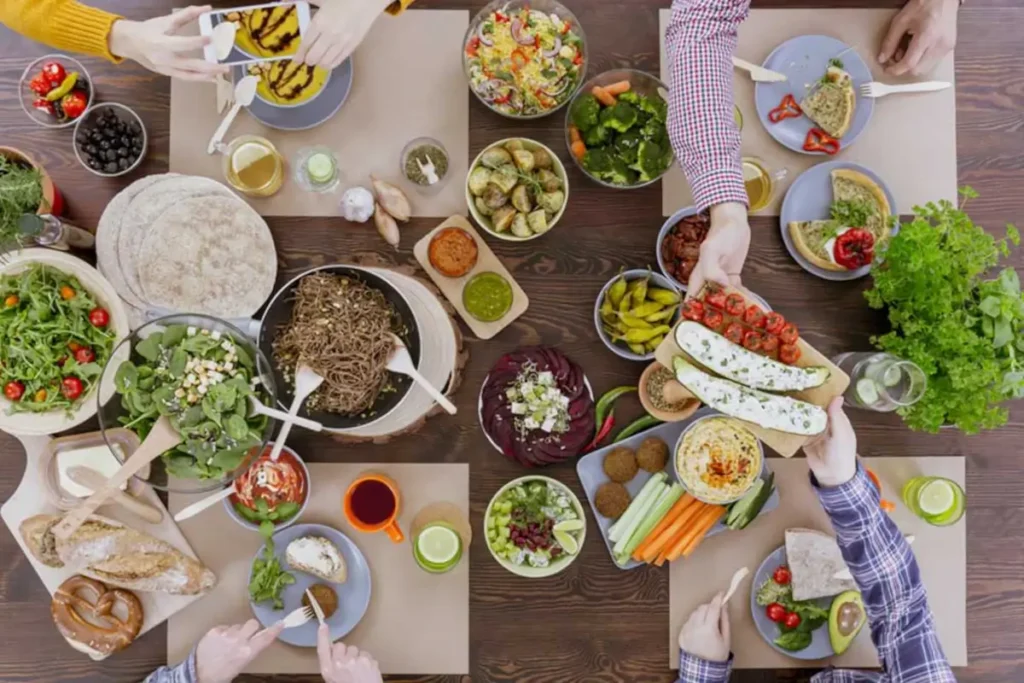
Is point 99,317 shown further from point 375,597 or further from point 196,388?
point 375,597

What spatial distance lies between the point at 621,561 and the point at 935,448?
1.15 metres

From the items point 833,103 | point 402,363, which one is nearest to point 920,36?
point 833,103

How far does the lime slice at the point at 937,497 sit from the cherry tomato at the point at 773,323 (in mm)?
879

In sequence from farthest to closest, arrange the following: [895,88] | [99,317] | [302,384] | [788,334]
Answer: [895,88] < [99,317] < [302,384] < [788,334]

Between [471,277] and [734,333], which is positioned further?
[471,277]

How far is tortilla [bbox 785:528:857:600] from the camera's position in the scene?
2.51m

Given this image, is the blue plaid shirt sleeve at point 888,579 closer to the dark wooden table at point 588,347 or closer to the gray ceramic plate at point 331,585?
the dark wooden table at point 588,347

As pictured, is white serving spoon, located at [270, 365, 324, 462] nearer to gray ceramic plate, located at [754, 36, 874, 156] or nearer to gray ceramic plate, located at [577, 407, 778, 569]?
gray ceramic plate, located at [577, 407, 778, 569]

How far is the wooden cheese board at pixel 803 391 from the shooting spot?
7.14 ft

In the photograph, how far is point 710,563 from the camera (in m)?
2.59

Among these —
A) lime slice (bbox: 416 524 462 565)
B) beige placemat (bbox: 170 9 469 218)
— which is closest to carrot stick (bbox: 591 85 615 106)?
beige placemat (bbox: 170 9 469 218)

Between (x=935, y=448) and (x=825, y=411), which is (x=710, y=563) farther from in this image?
(x=935, y=448)

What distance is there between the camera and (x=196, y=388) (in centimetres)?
221

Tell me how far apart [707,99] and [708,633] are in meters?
1.67
